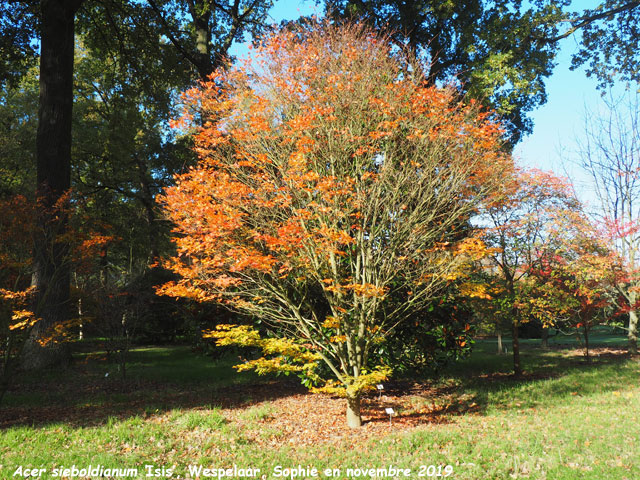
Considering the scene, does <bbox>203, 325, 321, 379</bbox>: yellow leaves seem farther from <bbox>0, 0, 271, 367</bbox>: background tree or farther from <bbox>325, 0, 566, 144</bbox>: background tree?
<bbox>325, 0, 566, 144</bbox>: background tree

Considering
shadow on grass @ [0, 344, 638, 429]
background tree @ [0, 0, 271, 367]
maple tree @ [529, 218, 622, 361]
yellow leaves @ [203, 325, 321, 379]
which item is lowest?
shadow on grass @ [0, 344, 638, 429]

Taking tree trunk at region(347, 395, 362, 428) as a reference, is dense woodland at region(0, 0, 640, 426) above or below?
above

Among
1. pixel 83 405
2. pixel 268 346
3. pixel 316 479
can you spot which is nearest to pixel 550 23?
pixel 268 346

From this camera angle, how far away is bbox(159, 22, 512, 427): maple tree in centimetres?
625

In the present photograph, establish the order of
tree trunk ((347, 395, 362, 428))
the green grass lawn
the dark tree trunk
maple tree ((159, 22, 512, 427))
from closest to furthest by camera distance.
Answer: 1. the green grass lawn
2. maple tree ((159, 22, 512, 427))
3. tree trunk ((347, 395, 362, 428))
4. the dark tree trunk

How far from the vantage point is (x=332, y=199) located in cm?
619

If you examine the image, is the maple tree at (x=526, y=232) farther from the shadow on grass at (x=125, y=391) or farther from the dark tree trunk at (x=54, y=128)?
the dark tree trunk at (x=54, y=128)

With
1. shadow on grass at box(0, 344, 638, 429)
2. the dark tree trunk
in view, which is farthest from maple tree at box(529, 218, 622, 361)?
the dark tree trunk

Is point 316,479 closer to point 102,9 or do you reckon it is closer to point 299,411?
point 299,411

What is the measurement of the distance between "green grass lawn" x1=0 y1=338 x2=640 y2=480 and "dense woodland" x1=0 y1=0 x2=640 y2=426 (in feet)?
2.59

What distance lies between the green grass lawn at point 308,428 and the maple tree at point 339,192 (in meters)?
1.04

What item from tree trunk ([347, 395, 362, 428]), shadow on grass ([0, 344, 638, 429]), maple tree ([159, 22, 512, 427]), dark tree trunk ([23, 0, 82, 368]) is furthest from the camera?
dark tree trunk ([23, 0, 82, 368])

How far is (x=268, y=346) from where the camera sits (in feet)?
22.3

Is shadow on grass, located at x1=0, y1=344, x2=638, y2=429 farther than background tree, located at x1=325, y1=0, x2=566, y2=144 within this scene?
No
